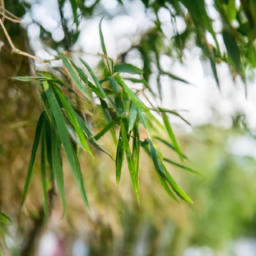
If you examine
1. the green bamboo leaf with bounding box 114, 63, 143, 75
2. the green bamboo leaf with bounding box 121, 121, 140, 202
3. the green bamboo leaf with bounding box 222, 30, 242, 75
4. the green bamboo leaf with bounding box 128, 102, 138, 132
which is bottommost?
the green bamboo leaf with bounding box 121, 121, 140, 202

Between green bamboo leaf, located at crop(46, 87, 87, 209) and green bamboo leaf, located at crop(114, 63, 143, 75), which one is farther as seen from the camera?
green bamboo leaf, located at crop(114, 63, 143, 75)

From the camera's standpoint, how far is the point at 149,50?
955 millimetres

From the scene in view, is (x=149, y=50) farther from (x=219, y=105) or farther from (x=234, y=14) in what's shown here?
(x=219, y=105)

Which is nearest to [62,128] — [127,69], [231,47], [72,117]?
[72,117]

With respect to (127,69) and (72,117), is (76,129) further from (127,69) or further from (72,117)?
(127,69)

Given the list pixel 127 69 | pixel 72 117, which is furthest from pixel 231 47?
pixel 72 117

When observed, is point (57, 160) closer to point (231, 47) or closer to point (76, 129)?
point (76, 129)

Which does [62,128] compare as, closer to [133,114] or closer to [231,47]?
[133,114]

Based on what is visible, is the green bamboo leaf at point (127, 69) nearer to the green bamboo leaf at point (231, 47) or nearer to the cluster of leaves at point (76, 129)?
the cluster of leaves at point (76, 129)

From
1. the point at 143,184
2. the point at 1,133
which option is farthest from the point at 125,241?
the point at 1,133

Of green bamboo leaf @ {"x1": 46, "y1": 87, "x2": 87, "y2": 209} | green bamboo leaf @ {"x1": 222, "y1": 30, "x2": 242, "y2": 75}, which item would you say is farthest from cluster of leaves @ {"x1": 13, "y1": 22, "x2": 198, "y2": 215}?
green bamboo leaf @ {"x1": 222, "y1": 30, "x2": 242, "y2": 75}

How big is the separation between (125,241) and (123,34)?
3.02 m

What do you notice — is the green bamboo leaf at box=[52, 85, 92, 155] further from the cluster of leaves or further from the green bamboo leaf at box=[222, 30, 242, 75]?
the green bamboo leaf at box=[222, 30, 242, 75]

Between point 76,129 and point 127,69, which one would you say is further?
point 127,69
